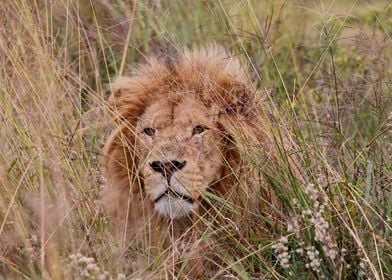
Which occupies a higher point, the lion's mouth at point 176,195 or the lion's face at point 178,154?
the lion's face at point 178,154

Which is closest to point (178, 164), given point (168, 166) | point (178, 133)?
point (168, 166)

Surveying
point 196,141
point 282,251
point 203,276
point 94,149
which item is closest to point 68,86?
point 94,149

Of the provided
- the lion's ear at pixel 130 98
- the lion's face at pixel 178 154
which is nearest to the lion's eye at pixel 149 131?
the lion's face at pixel 178 154

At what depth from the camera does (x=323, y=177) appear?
13.1 ft

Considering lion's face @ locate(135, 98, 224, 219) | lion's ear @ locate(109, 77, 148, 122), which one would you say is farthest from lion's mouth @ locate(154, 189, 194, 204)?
lion's ear @ locate(109, 77, 148, 122)

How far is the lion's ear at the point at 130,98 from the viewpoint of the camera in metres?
4.82

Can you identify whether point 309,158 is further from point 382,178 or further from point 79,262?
point 79,262

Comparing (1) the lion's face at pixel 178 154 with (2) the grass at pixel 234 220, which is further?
(1) the lion's face at pixel 178 154

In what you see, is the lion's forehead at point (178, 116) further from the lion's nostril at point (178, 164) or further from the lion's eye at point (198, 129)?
the lion's nostril at point (178, 164)

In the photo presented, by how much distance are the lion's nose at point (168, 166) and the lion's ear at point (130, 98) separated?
50 cm

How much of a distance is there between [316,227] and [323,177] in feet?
1.20

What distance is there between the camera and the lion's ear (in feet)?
15.8

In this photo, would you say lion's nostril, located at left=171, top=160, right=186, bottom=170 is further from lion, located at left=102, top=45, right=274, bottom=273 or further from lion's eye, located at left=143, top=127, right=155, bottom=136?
lion's eye, located at left=143, top=127, right=155, bottom=136

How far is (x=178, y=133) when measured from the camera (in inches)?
181
